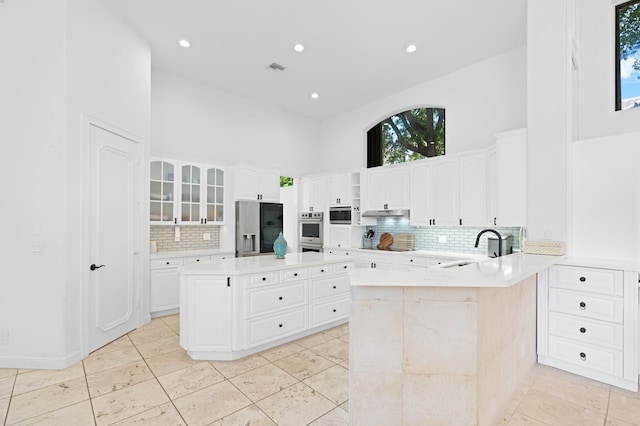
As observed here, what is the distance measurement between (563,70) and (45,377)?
5.60 m

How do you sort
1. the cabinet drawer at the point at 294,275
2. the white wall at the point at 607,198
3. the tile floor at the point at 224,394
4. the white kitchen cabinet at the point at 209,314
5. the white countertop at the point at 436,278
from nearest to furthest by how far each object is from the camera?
the white countertop at the point at 436,278 → the tile floor at the point at 224,394 → the white wall at the point at 607,198 → the white kitchen cabinet at the point at 209,314 → the cabinet drawer at the point at 294,275

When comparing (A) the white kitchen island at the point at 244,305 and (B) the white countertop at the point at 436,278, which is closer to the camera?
(B) the white countertop at the point at 436,278

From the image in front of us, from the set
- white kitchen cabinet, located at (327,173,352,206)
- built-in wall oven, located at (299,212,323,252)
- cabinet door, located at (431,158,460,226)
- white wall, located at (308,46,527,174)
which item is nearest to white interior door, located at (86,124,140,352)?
built-in wall oven, located at (299,212,323,252)

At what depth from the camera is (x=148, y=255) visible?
4168 mm

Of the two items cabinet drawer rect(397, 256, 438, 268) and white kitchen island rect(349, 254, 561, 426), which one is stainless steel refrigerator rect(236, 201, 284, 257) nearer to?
cabinet drawer rect(397, 256, 438, 268)

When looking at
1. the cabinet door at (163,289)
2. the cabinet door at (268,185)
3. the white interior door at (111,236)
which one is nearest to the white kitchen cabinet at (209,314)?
the white interior door at (111,236)

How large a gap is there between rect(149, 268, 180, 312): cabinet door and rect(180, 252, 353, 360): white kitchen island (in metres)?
1.45

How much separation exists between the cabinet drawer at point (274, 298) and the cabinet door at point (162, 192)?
2.42m

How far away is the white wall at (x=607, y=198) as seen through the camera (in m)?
2.79

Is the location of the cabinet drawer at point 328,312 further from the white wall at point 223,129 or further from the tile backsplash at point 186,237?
the white wall at point 223,129

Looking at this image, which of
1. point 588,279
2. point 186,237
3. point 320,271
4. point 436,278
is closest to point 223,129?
point 186,237

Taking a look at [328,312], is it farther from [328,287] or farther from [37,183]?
[37,183]

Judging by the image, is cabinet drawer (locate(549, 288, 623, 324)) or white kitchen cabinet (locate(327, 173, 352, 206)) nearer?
cabinet drawer (locate(549, 288, 623, 324))

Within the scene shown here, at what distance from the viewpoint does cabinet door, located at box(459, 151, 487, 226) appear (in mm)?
4153
